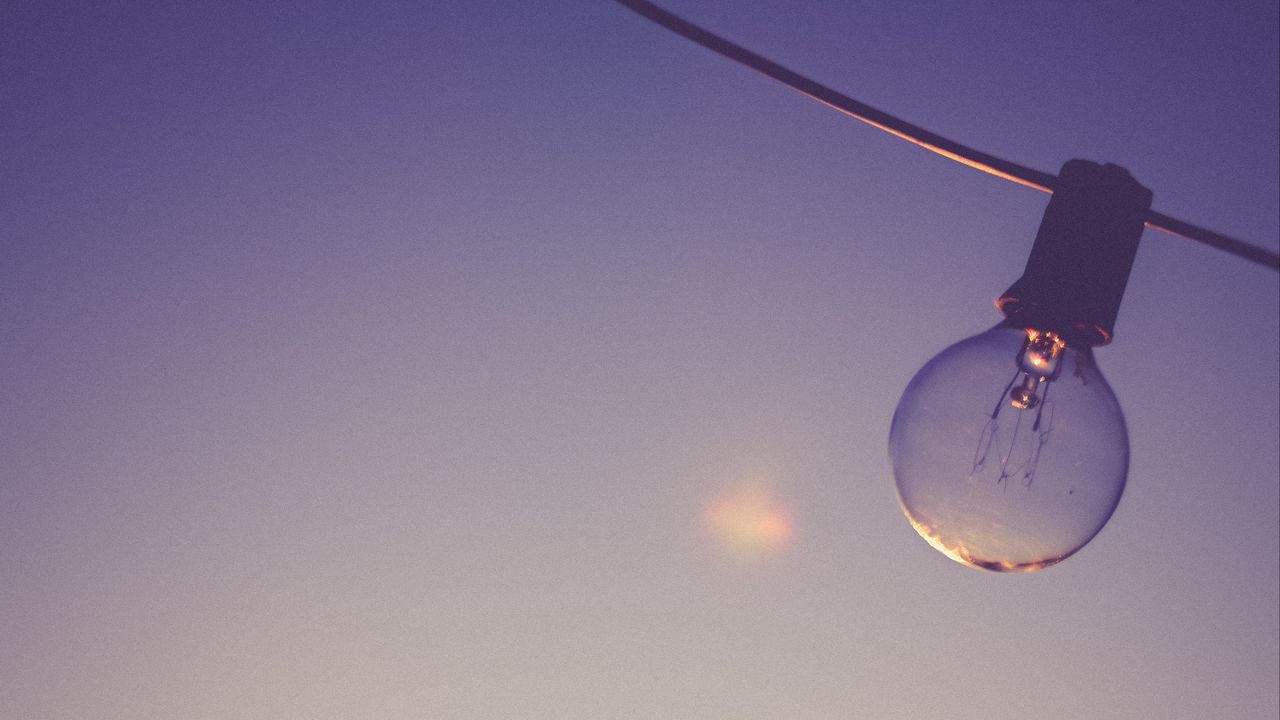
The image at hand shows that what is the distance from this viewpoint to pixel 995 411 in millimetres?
647

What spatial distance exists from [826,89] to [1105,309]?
0.74 ft

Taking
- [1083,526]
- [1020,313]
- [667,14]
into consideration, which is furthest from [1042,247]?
[667,14]

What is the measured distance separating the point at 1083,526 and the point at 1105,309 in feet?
0.43

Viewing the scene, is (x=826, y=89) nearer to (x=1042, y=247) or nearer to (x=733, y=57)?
(x=733, y=57)

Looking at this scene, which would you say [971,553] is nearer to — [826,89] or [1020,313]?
[1020,313]

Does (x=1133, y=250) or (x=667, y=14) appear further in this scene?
(x=1133, y=250)

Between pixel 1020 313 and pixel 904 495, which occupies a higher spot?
pixel 1020 313

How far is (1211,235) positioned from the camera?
62 centimetres

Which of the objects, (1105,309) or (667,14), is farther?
(1105,309)

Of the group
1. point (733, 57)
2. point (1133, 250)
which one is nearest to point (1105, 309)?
point (1133, 250)

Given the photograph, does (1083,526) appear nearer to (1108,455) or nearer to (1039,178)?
(1108,455)

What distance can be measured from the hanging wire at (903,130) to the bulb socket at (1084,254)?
0.05 ft

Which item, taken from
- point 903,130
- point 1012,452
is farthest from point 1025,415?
point 903,130

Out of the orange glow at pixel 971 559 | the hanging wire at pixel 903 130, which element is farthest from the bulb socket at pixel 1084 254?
the orange glow at pixel 971 559
